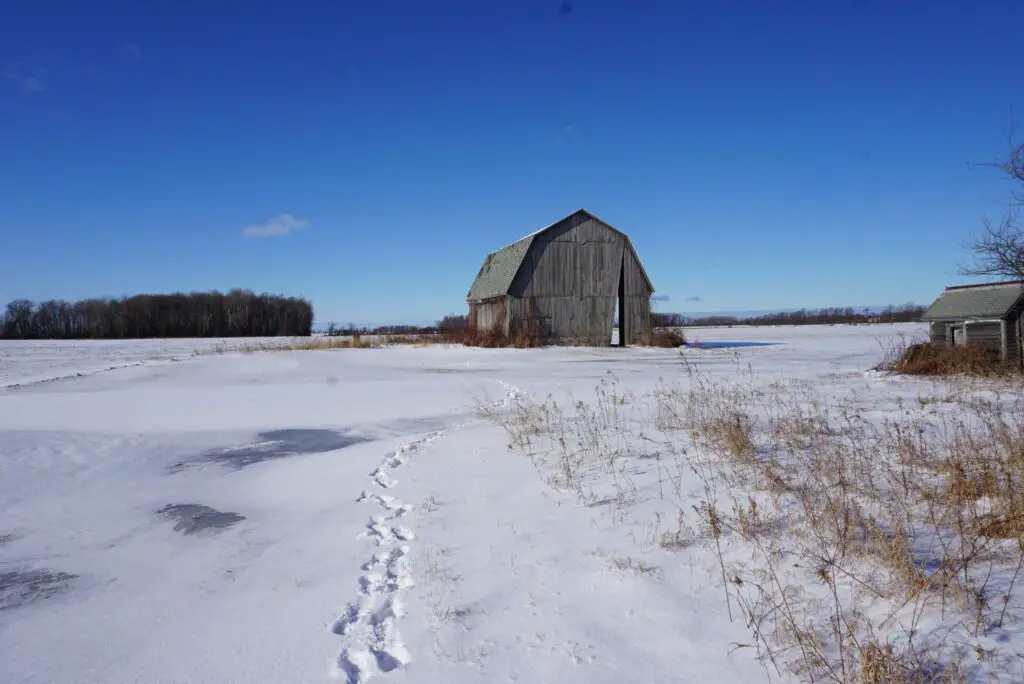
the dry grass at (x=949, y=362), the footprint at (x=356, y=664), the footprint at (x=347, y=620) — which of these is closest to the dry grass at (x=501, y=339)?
the dry grass at (x=949, y=362)

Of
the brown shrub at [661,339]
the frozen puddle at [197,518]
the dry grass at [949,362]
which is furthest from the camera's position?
the brown shrub at [661,339]

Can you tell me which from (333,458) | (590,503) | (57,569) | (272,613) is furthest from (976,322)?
(57,569)

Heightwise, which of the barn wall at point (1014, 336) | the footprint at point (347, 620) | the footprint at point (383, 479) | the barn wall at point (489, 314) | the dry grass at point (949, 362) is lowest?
the footprint at point (347, 620)

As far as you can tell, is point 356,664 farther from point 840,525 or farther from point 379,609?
point 840,525

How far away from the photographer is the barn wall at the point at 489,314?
30.0m

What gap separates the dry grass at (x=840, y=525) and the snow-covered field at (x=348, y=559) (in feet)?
0.46

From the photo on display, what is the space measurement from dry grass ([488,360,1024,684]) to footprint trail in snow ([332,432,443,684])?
181 centimetres

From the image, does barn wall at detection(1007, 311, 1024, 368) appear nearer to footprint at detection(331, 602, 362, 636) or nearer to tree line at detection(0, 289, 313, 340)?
footprint at detection(331, 602, 362, 636)

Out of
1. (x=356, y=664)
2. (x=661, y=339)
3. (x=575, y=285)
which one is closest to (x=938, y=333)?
(x=661, y=339)

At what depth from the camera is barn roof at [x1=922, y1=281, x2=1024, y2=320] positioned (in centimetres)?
1396

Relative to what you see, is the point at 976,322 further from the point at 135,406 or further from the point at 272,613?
the point at 135,406

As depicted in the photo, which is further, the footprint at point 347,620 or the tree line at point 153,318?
the tree line at point 153,318

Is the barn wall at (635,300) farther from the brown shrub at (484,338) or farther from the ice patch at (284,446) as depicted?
the ice patch at (284,446)

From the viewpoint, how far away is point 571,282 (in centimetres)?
2977
